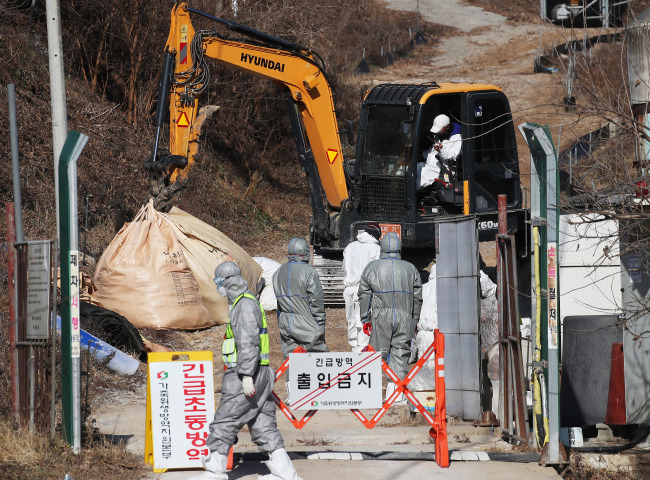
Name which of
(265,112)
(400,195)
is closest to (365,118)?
(400,195)

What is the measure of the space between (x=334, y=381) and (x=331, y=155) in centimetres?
707

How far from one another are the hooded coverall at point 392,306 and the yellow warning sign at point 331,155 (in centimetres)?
447

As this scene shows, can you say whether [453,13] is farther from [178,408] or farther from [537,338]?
[178,408]

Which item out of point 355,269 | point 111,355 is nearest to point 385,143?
point 355,269

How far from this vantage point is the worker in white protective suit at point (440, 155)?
12.5 m

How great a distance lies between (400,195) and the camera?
42.3ft

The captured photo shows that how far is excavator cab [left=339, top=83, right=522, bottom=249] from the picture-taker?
12.7m

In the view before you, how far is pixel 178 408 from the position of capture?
6.71 metres

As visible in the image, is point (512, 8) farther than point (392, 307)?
Yes

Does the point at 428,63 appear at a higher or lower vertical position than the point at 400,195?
higher

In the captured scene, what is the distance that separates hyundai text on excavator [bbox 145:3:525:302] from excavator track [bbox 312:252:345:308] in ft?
0.93

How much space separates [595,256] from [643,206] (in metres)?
2.73

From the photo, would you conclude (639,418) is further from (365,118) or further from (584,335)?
(365,118)

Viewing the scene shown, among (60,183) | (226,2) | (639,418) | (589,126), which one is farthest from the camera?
(589,126)
